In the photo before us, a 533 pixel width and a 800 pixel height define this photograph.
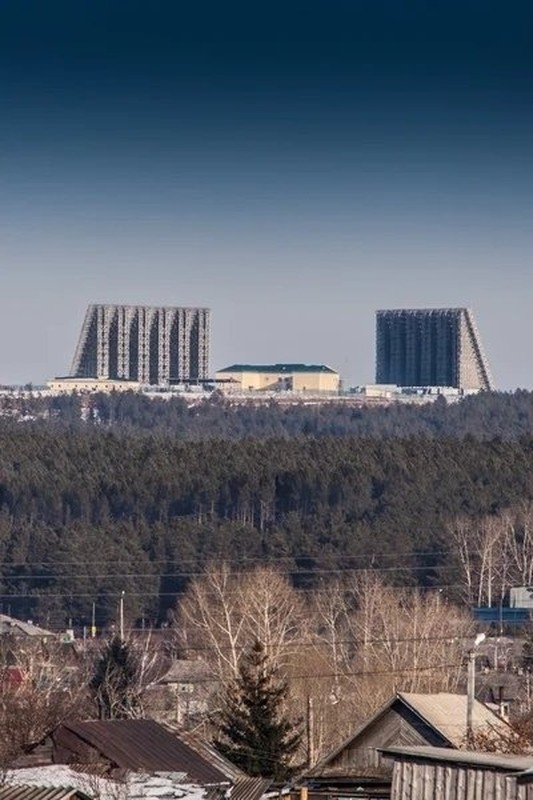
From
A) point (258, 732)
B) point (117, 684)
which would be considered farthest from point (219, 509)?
point (258, 732)

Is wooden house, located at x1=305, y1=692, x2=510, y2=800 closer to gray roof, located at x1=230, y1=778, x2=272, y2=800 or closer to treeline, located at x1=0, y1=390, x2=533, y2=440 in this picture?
gray roof, located at x1=230, y1=778, x2=272, y2=800

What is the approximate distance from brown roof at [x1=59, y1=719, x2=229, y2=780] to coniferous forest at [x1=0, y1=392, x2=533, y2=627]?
58766mm

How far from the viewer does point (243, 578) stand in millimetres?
81562

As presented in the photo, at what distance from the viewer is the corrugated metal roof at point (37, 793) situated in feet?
67.2

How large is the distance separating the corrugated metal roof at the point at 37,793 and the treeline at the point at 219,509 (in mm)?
65762

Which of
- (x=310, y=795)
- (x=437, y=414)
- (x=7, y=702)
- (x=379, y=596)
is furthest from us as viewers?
(x=437, y=414)

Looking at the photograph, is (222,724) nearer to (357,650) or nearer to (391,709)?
(391,709)

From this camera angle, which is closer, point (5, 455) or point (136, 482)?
point (136, 482)

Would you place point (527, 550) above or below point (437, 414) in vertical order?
below

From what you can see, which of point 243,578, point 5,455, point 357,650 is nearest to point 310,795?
point 357,650

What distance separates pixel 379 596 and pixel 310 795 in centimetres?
3964

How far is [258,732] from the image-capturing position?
114ft

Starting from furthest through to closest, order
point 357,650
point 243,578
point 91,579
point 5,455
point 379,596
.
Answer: point 5,455, point 91,579, point 243,578, point 379,596, point 357,650

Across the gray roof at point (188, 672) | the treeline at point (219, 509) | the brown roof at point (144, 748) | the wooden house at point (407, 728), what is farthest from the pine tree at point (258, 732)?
the treeline at point (219, 509)
